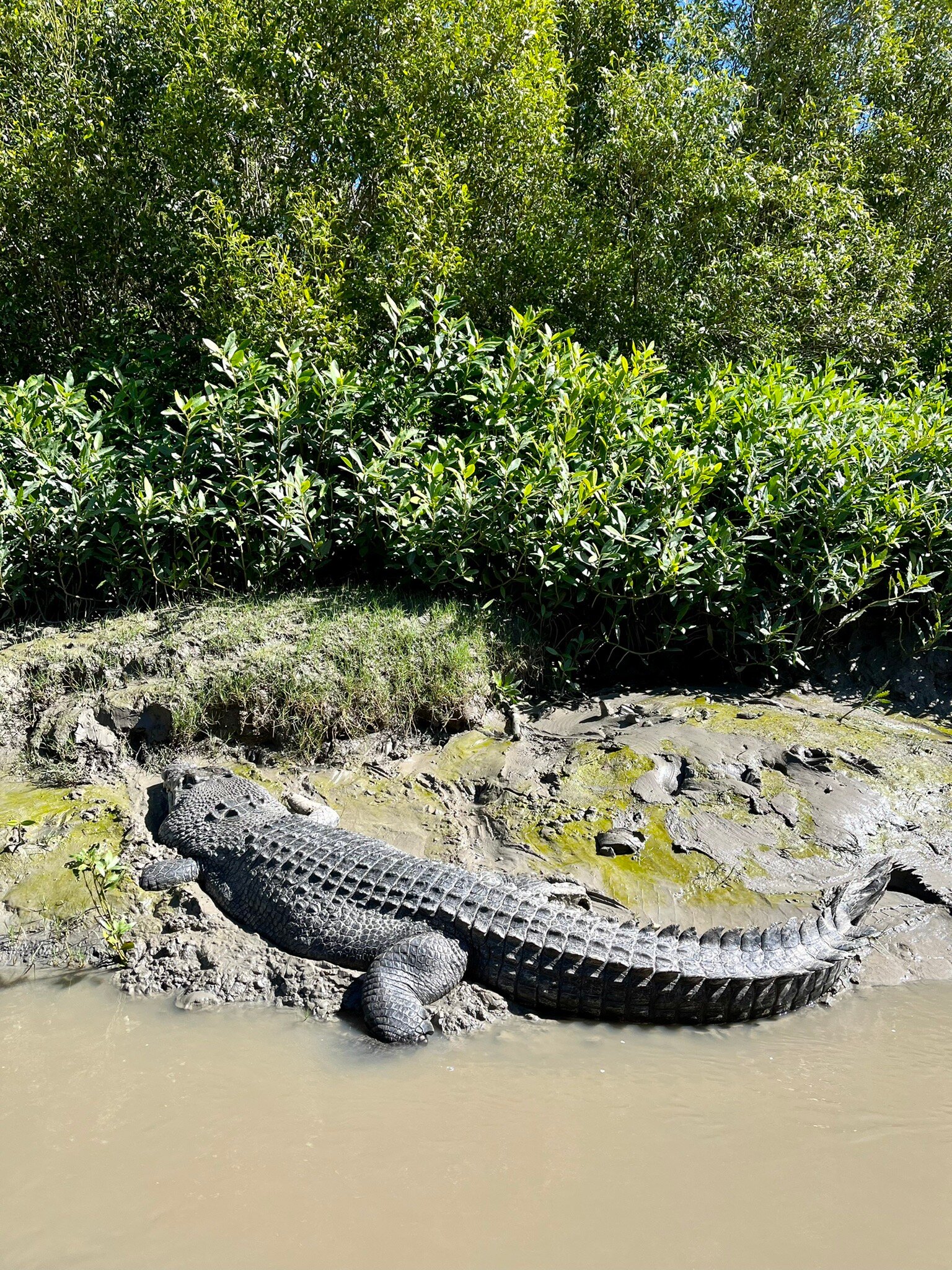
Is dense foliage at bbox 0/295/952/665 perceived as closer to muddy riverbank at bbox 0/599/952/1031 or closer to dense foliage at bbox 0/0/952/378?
muddy riverbank at bbox 0/599/952/1031

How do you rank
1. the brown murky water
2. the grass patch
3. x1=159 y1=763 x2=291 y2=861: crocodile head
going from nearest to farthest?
the brown murky water
x1=159 y1=763 x2=291 y2=861: crocodile head
the grass patch

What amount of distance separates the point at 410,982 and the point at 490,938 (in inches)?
14.9

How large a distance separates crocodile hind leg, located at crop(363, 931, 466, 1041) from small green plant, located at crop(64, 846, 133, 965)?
1104mm

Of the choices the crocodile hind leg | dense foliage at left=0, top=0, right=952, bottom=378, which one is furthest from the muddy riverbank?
dense foliage at left=0, top=0, right=952, bottom=378

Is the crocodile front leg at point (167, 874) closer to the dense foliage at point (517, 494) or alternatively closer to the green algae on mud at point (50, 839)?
the green algae on mud at point (50, 839)

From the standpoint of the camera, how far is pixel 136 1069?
323 centimetres

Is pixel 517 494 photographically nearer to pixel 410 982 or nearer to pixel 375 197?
pixel 410 982

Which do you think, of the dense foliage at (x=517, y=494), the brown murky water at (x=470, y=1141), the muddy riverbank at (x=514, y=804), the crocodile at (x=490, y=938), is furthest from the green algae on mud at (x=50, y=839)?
the dense foliage at (x=517, y=494)

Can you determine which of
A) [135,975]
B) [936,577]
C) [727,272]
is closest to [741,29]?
[727,272]

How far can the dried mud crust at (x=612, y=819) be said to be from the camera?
13.0ft

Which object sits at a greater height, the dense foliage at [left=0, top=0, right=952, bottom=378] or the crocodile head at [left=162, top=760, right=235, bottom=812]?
the dense foliage at [left=0, top=0, right=952, bottom=378]

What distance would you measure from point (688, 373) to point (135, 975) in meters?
5.83

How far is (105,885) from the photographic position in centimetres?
413

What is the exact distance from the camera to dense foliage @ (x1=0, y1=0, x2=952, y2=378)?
6605mm
